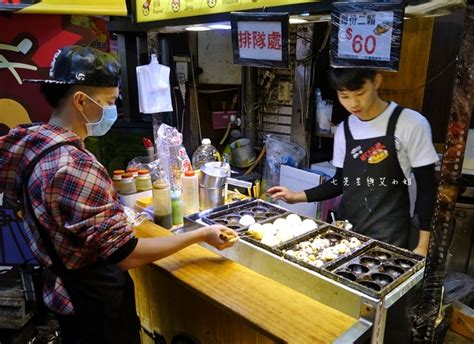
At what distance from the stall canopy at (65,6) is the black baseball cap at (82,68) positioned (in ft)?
5.42

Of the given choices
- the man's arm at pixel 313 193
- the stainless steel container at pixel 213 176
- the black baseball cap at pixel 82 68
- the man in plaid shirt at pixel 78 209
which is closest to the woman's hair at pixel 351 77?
the man's arm at pixel 313 193

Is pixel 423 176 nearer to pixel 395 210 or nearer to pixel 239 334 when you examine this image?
pixel 395 210

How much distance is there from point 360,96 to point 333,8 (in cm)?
56

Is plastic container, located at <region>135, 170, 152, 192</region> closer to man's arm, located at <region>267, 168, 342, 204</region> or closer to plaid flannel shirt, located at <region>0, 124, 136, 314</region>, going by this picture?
man's arm, located at <region>267, 168, 342, 204</region>

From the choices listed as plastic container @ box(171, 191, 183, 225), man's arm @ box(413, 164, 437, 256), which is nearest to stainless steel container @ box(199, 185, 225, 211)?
plastic container @ box(171, 191, 183, 225)

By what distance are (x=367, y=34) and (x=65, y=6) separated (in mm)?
2523

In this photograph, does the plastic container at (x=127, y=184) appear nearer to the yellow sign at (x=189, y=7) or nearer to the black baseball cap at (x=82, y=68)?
the black baseball cap at (x=82, y=68)

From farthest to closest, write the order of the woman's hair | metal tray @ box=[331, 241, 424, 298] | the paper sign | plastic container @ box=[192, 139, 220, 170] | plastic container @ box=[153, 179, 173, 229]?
plastic container @ box=[192, 139, 220, 170] → plastic container @ box=[153, 179, 173, 229] → the paper sign → the woman's hair → metal tray @ box=[331, 241, 424, 298]

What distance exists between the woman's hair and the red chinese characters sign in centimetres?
32

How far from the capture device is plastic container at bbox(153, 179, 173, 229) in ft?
7.92

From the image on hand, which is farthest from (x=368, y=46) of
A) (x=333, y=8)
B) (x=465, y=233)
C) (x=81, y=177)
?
(x=465, y=233)

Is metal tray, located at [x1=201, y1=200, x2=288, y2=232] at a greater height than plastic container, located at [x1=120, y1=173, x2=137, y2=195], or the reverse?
plastic container, located at [x1=120, y1=173, x2=137, y2=195]

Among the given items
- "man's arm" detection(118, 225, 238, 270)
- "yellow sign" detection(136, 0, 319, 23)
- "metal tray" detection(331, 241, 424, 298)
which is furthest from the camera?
"yellow sign" detection(136, 0, 319, 23)

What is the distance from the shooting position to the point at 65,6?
305 cm
